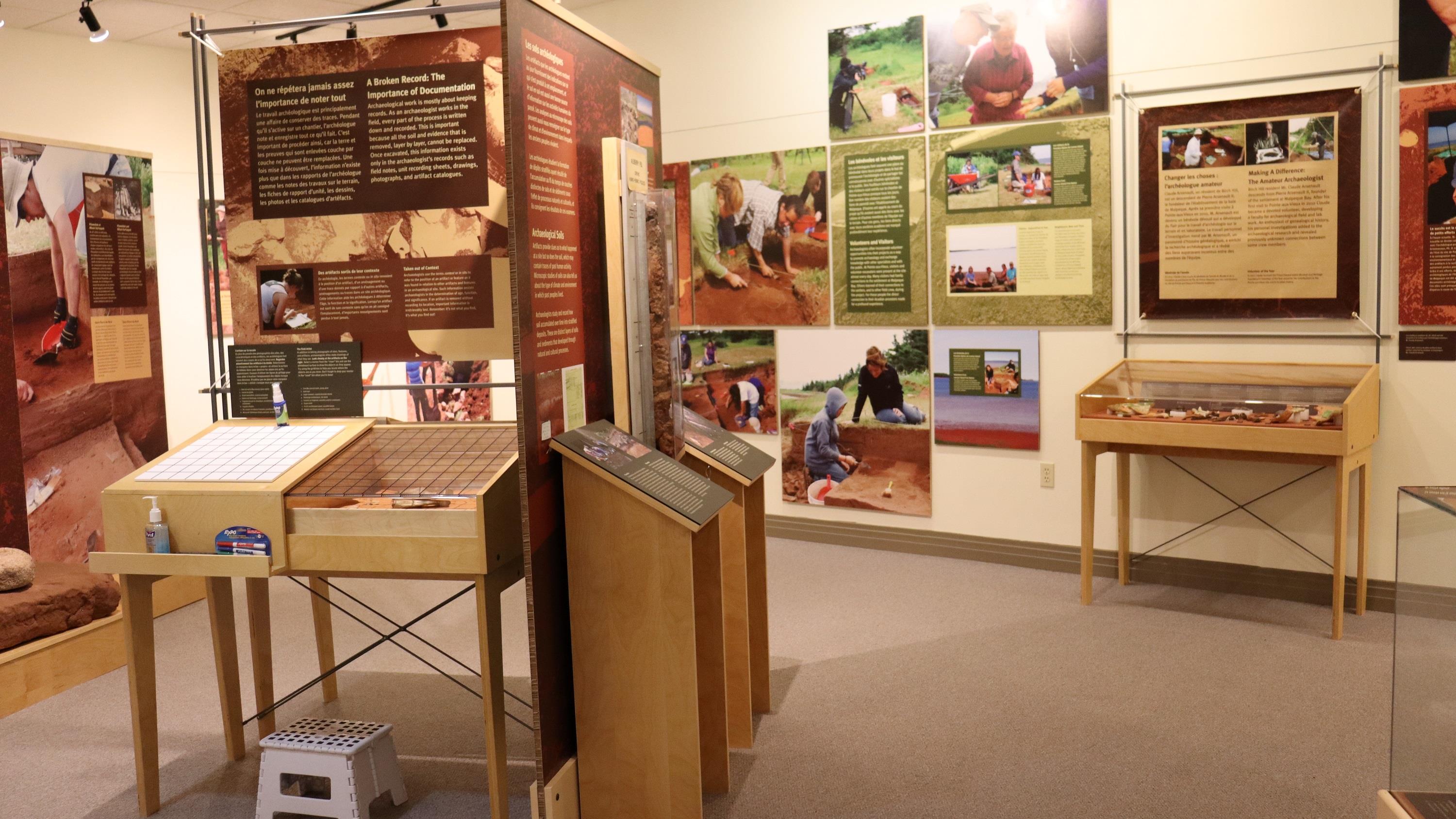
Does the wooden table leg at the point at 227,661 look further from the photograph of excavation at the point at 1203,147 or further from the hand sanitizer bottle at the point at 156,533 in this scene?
the photograph of excavation at the point at 1203,147

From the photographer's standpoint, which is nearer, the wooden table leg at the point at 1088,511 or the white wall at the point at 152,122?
Answer: the wooden table leg at the point at 1088,511

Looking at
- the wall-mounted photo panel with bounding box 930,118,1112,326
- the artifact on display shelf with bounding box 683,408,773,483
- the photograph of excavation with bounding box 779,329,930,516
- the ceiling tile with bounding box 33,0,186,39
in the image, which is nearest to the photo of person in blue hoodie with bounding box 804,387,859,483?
the photograph of excavation with bounding box 779,329,930,516

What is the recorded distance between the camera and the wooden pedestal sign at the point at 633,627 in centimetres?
278

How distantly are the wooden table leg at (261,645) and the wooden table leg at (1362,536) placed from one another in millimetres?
4060

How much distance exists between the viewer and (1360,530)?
4445 millimetres

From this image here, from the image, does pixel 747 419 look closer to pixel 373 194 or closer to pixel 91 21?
pixel 373 194

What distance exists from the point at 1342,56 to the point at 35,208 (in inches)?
219

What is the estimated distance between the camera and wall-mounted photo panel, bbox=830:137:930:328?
223 inches

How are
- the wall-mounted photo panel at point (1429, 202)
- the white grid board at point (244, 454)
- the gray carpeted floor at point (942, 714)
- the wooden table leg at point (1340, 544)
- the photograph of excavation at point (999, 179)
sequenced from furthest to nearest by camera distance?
1. the photograph of excavation at point (999, 179)
2. the wall-mounted photo panel at point (1429, 202)
3. the wooden table leg at point (1340, 544)
4. the gray carpeted floor at point (942, 714)
5. the white grid board at point (244, 454)

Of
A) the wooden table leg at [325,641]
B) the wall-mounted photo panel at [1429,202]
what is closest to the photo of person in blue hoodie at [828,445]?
the wall-mounted photo panel at [1429,202]

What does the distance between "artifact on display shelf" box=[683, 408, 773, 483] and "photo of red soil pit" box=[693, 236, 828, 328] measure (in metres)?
2.41

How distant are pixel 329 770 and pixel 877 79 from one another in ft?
13.7

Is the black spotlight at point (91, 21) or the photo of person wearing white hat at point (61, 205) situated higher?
the black spotlight at point (91, 21)

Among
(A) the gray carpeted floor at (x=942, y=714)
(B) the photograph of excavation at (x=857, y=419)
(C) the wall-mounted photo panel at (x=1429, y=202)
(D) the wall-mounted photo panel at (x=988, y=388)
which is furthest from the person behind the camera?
(B) the photograph of excavation at (x=857, y=419)
